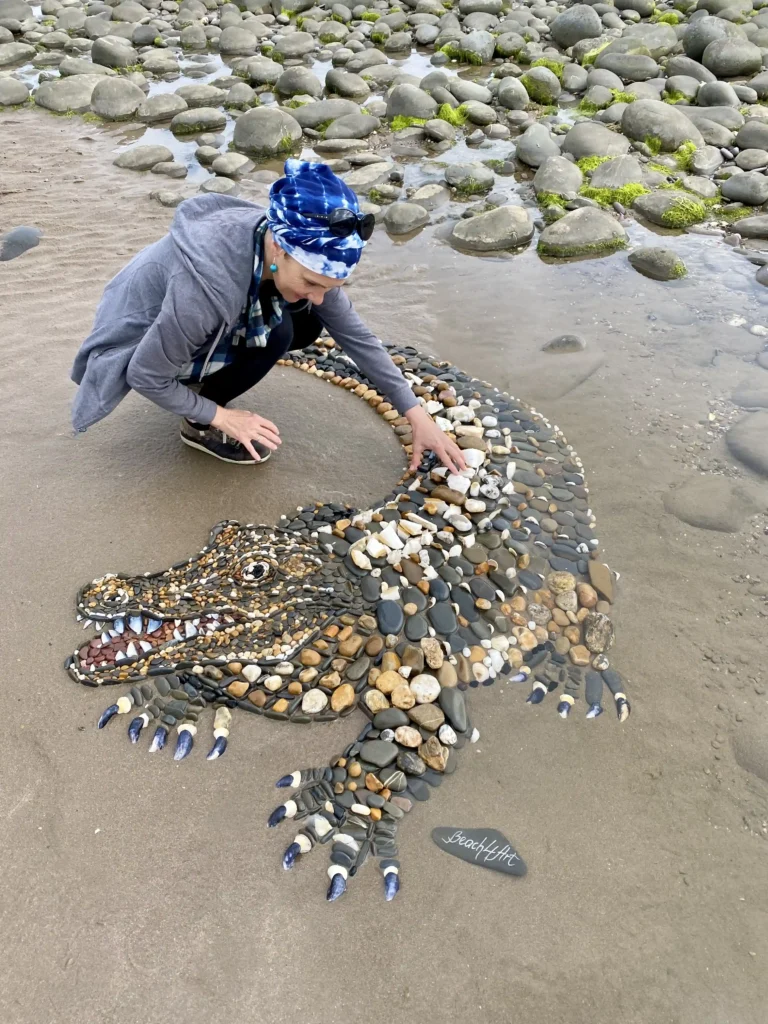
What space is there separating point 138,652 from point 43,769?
0.52 meters

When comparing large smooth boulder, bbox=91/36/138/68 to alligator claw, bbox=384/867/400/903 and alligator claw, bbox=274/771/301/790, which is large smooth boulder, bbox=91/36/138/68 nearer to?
alligator claw, bbox=274/771/301/790

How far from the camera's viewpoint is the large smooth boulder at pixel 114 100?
8289mm

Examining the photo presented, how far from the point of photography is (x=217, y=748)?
2.46m

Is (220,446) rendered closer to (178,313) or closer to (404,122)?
(178,313)

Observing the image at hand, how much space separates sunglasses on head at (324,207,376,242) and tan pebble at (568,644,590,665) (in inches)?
67.0

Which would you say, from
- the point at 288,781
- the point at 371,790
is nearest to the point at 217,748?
the point at 288,781

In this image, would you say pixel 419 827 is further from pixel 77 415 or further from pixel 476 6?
pixel 476 6

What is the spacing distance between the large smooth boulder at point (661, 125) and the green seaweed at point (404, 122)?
7.20 feet

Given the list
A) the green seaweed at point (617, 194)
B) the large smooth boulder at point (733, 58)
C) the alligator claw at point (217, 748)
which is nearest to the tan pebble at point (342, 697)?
the alligator claw at point (217, 748)

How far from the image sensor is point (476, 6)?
11836mm

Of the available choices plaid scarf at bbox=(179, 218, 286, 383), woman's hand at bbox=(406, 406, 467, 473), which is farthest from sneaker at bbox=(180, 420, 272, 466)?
woman's hand at bbox=(406, 406, 467, 473)

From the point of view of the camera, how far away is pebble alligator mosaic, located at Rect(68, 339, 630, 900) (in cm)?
243

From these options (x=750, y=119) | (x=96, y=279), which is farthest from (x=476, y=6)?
(x=96, y=279)

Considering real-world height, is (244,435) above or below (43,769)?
above
